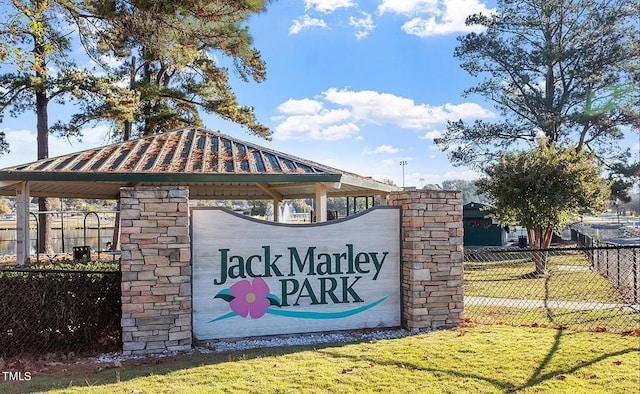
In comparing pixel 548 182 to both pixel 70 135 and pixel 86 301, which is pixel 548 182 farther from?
pixel 70 135

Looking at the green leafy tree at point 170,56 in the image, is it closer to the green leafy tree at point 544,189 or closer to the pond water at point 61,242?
the pond water at point 61,242

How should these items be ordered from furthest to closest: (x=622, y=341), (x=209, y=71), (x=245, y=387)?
(x=209, y=71) → (x=622, y=341) → (x=245, y=387)

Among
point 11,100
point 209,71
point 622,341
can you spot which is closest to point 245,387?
point 622,341

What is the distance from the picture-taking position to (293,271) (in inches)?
248

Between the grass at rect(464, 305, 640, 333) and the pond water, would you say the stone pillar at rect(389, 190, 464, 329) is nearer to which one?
the grass at rect(464, 305, 640, 333)

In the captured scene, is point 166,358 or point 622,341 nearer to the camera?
point 166,358

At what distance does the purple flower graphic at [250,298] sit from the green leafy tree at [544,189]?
1003 cm

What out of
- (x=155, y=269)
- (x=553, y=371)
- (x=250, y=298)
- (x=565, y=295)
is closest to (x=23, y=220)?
(x=155, y=269)

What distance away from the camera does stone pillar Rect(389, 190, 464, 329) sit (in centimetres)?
641

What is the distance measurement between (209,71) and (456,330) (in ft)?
55.3

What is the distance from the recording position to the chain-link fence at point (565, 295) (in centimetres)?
712

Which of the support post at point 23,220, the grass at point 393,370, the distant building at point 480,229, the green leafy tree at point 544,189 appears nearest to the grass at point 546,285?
the green leafy tree at point 544,189

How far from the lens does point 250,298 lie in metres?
6.14

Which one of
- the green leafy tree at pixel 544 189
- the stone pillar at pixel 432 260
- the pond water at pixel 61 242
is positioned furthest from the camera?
the pond water at pixel 61 242
